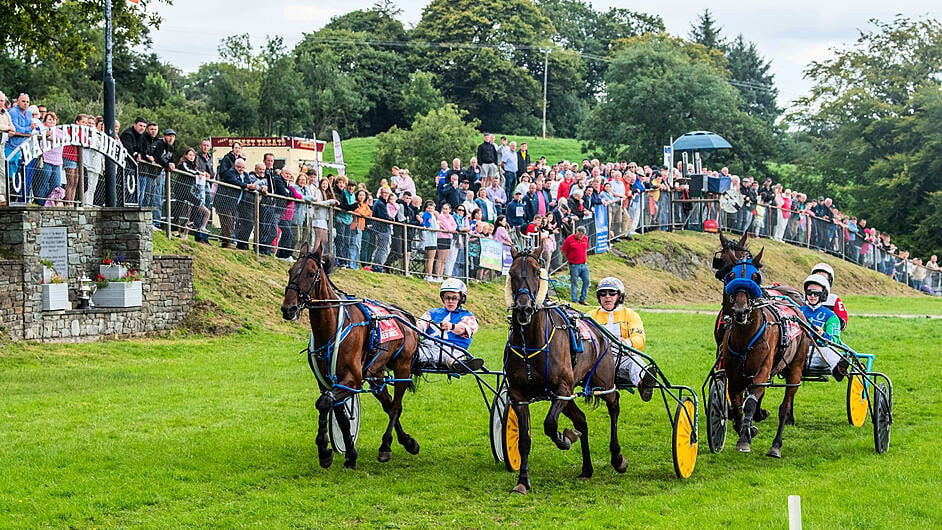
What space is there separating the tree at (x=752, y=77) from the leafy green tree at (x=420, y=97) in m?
45.9

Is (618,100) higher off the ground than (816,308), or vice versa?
(618,100)

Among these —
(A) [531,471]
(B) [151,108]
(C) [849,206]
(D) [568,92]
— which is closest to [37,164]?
(A) [531,471]

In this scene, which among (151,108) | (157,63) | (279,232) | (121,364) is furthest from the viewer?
(157,63)

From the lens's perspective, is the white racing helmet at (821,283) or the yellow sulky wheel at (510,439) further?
the white racing helmet at (821,283)

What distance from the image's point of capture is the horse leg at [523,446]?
10.4 metres

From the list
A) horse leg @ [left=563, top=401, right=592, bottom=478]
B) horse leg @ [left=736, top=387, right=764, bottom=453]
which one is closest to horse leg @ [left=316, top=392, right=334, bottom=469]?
horse leg @ [left=563, top=401, right=592, bottom=478]

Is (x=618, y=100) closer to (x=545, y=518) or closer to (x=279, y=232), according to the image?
(x=279, y=232)

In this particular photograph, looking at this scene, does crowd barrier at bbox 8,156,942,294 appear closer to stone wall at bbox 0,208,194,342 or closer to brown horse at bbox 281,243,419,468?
stone wall at bbox 0,208,194,342

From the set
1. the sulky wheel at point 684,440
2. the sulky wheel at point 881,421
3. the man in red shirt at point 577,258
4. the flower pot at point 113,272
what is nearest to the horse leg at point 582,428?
the sulky wheel at point 684,440

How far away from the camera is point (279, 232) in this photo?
77.2 feet

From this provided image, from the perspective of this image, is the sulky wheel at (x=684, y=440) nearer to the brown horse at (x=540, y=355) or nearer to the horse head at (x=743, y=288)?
the brown horse at (x=540, y=355)

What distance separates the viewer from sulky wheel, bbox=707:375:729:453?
1210 cm

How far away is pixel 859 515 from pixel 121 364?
39.4ft

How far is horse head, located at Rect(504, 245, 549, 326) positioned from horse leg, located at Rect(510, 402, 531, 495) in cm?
86
